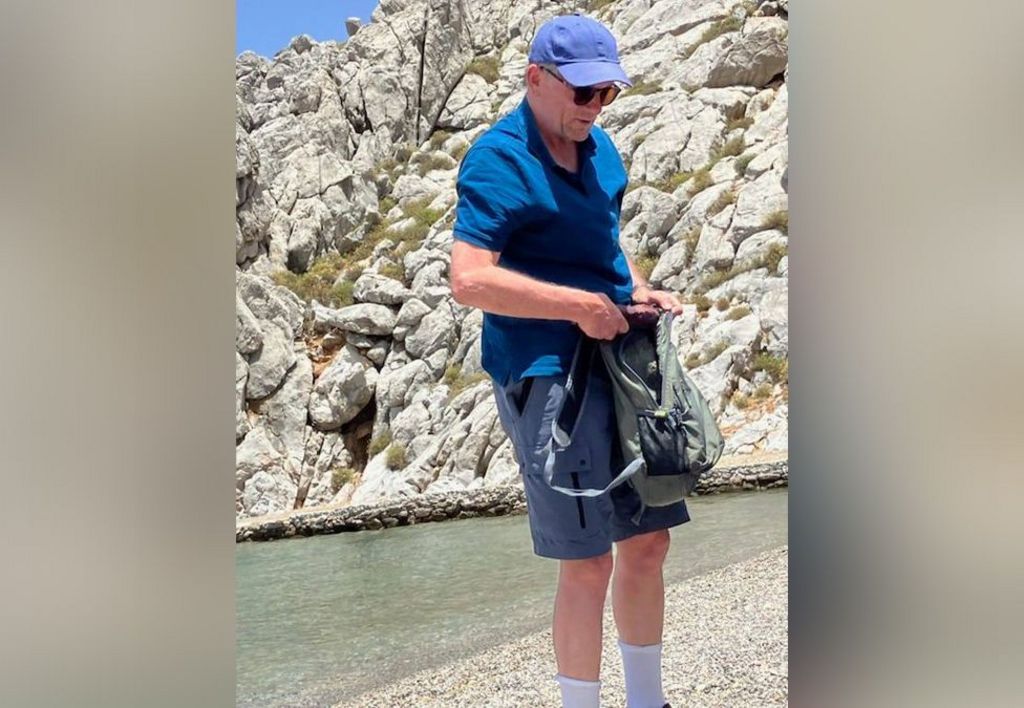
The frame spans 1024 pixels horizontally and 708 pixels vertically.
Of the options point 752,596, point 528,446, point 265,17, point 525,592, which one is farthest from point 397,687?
point 265,17

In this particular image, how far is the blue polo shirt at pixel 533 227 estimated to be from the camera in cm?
208

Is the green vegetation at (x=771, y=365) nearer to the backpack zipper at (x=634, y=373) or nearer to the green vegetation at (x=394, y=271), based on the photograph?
the green vegetation at (x=394, y=271)

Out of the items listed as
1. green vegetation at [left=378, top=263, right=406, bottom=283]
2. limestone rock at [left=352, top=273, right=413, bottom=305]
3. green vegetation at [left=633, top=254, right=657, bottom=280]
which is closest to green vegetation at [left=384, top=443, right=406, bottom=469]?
limestone rock at [left=352, top=273, right=413, bottom=305]

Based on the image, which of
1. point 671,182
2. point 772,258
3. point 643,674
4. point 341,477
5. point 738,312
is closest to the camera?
point 643,674

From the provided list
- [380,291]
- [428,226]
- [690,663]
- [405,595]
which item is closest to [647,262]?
[380,291]

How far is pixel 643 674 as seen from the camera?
224cm

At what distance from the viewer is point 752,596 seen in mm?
4070

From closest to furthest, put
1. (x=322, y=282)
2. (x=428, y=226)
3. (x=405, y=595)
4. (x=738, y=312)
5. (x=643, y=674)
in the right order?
(x=643, y=674) < (x=405, y=595) < (x=738, y=312) < (x=322, y=282) < (x=428, y=226)

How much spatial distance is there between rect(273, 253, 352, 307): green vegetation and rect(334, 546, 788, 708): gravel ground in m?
14.5

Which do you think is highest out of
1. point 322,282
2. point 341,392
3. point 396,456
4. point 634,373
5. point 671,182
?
point 671,182

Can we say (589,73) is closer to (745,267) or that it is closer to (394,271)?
(745,267)

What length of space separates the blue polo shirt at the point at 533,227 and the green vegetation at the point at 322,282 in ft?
53.5

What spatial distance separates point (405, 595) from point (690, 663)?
4.61 metres

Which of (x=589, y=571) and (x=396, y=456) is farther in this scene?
(x=396, y=456)
